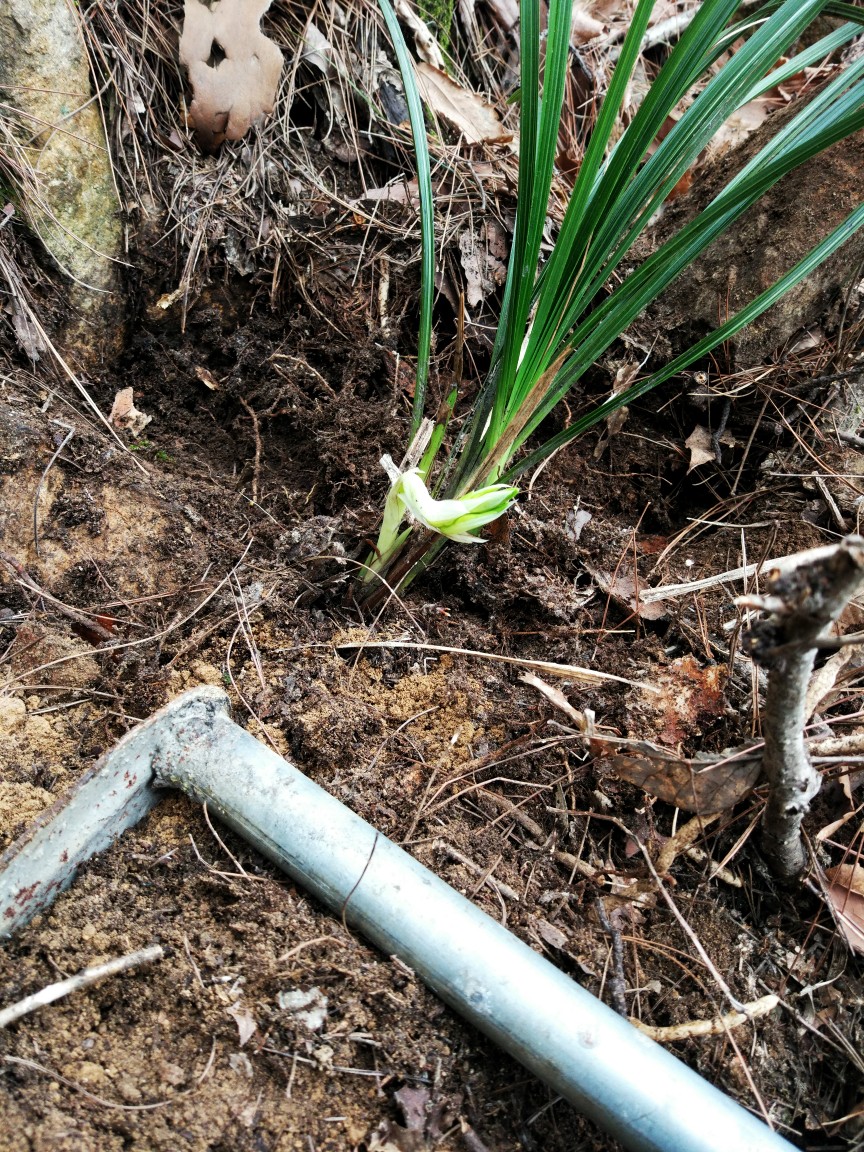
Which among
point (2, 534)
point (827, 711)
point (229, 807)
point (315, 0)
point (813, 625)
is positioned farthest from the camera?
point (315, 0)

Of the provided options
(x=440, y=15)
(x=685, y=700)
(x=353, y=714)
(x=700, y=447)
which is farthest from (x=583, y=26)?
(x=353, y=714)

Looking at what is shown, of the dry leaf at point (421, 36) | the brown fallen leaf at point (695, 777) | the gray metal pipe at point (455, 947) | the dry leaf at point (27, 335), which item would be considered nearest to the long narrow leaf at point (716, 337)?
the brown fallen leaf at point (695, 777)

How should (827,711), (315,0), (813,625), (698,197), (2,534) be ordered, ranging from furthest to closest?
1. (315,0)
2. (698,197)
3. (2,534)
4. (827,711)
5. (813,625)

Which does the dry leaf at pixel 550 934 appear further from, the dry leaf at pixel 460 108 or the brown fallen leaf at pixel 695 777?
the dry leaf at pixel 460 108

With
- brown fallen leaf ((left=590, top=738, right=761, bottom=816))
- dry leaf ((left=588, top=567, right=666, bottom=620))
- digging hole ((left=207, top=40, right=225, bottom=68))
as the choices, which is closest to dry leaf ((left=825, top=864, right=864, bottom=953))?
brown fallen leaf ((left=590, top=738, right=761, bottom=816))

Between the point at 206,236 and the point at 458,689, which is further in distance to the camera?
the point at 206,236

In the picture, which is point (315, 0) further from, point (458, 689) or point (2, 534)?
point (458, 689)

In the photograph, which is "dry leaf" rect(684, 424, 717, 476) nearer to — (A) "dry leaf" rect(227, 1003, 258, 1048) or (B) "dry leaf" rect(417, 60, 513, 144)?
(B) "dry leaf" rect(417, 60, 513, 144)

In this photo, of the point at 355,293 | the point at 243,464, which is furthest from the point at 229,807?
the point at 355,293
